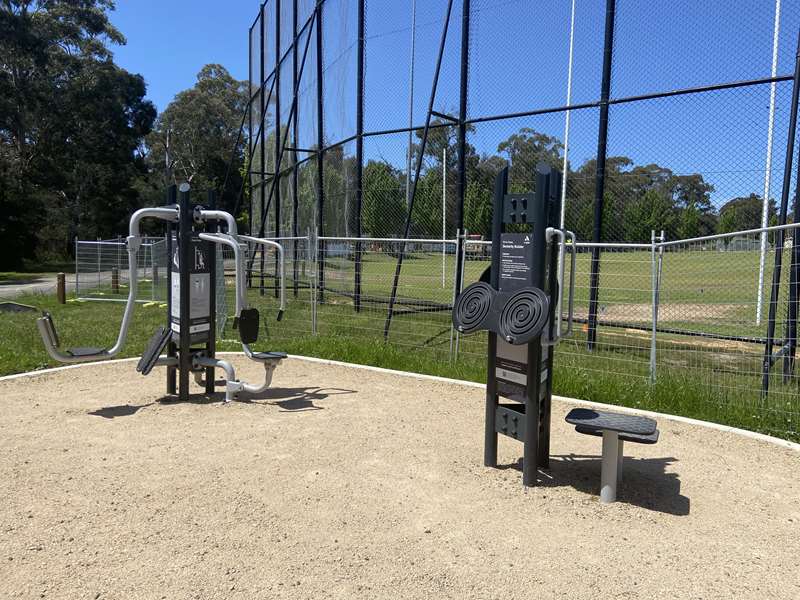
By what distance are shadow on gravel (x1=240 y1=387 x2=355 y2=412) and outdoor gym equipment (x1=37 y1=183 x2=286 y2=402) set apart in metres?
0.18

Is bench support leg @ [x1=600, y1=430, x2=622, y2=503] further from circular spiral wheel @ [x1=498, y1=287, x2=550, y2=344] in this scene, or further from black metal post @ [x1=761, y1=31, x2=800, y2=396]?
black metal post @ [x1=761, y1=31, x2=800, y2=396]

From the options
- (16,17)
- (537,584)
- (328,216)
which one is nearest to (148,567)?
(537,584)

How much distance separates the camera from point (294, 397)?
616 centimetres

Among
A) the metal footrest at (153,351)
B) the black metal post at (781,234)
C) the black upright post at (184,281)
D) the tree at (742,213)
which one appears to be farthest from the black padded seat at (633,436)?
the tree at (742,213)

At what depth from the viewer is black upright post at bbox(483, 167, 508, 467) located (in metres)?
4.00

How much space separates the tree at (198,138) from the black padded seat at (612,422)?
4848 cm

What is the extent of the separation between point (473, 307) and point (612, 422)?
1.09 meters

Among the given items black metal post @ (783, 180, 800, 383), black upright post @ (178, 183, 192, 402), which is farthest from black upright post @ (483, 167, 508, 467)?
black metal post @ (783, 180, 800, 383)

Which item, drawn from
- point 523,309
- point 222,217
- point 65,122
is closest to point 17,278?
point 65,122

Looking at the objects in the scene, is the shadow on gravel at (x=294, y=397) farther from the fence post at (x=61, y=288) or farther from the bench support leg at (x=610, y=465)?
the fence post at (x=61, y=288)

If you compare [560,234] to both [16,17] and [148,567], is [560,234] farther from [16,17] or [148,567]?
[16,17]

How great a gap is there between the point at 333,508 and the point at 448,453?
1.25m

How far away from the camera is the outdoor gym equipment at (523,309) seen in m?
3.72

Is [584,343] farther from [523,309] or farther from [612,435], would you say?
[523,309]
